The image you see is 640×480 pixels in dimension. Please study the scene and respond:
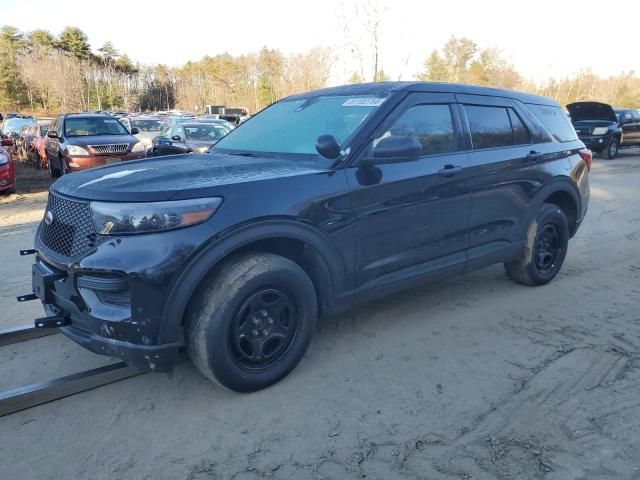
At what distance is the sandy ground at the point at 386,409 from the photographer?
2.49 metres

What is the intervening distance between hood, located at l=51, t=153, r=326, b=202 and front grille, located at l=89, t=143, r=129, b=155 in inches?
336

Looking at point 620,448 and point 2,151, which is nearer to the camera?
point 620,448

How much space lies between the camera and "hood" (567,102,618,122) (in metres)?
17.6

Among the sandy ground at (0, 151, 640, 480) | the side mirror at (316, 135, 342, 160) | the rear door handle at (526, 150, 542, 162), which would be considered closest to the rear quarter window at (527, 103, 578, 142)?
the rear door handle at (526, 150, 542, 162)

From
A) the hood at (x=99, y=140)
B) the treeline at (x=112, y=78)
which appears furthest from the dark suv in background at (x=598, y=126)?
the treeline at (x=112, y=78)

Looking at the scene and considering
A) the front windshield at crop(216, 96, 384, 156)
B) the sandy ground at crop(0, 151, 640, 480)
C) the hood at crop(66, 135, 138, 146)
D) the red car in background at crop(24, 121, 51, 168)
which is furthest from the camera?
the red car in background at crop(24, 121, 51, 168)

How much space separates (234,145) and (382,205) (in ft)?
4.64

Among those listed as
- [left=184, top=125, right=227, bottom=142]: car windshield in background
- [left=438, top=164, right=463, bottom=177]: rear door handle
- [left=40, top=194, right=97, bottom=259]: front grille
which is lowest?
[left=40, top=194, right=97, bottom=259]: front grille

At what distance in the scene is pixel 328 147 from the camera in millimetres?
3248

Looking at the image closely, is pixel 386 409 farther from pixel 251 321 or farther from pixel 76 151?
pixel 76 151

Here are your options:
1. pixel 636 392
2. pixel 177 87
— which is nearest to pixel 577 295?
pixel 636 392

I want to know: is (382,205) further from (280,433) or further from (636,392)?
(636,392)

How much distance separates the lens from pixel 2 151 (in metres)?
10.1

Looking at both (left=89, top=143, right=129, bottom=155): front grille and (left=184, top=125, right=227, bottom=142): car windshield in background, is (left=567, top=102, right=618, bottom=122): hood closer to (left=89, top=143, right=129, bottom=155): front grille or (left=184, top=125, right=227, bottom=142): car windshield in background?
(left=184, top=125, right=227, bottom=142): car windshield in background
